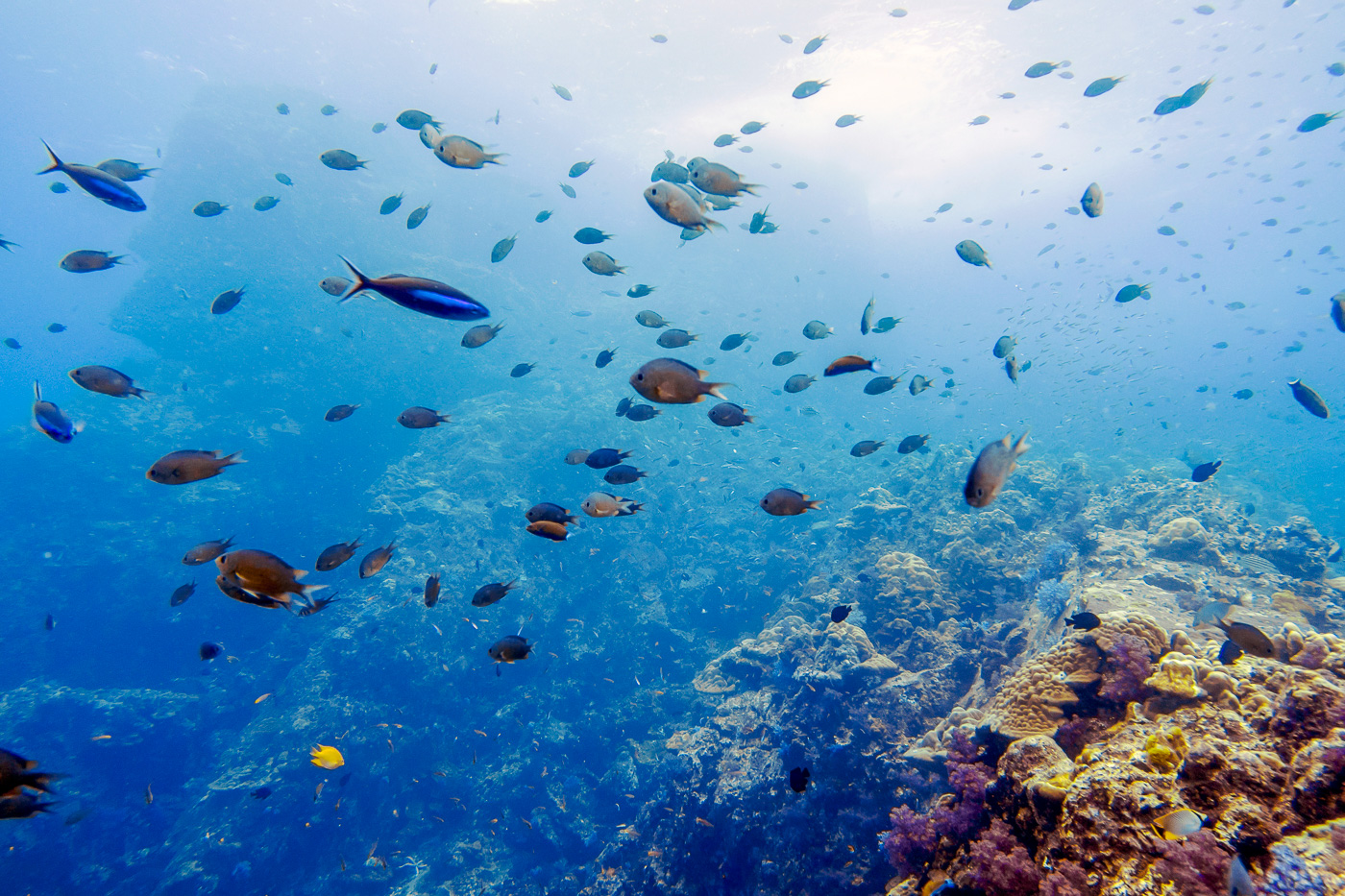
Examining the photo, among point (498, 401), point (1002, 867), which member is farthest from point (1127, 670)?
point (498, 401)

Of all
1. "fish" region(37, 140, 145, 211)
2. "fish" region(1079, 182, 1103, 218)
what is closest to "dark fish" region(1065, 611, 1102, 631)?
"fish" region(1079, 182, 1103, 218)

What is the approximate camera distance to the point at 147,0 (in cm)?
2877

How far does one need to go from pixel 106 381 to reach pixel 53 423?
0.65 m

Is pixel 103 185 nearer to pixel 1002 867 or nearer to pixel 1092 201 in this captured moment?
pixel 1002 867

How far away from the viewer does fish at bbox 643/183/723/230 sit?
343 centimetres

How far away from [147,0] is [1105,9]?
5644 cm

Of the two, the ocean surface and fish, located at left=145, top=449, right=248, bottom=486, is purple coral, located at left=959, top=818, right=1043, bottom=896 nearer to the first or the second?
the ocean surface

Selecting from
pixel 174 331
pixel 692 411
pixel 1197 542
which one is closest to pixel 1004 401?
pixel 692 411

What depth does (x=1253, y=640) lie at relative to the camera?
4031 millimetres

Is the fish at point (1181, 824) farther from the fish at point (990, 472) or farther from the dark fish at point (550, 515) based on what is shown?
the dark fish at point (550, 515)

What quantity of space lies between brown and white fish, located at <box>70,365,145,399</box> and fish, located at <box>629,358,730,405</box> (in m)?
4.92

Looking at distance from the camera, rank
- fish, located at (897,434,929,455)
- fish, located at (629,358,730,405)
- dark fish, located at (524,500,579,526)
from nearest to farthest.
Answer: fish, located at (629,358,730,405) < dark fish, located at (524,500,579,526) < fish, located at (897,434,929,455)

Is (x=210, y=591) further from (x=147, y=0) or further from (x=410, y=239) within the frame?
(x=147, y=0)

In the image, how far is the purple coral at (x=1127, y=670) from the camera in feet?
12.8
